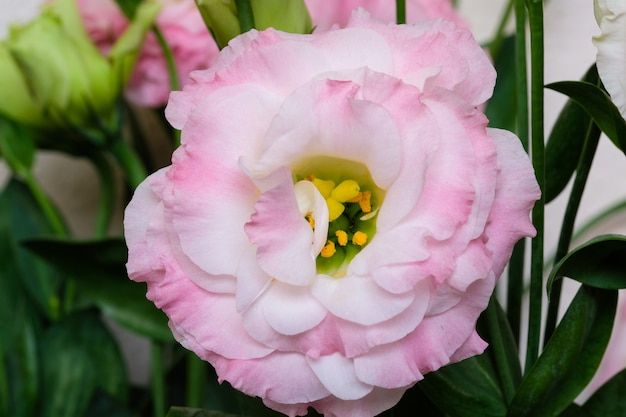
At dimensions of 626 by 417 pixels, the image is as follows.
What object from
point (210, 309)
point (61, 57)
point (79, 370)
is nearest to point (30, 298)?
point (79, 370)

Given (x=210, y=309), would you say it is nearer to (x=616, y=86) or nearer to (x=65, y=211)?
(x=616, y=86)

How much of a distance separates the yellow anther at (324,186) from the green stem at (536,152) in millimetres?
77

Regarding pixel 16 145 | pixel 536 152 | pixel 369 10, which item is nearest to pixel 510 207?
pixel 536 152

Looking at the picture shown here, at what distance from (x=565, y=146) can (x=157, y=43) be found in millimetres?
298

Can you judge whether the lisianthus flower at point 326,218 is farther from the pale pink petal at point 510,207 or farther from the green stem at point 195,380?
the green stem at point 195,380

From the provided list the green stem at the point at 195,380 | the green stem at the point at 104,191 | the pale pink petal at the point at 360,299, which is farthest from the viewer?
the green stem at the point at 104,191

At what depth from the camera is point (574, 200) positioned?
0.32 meters

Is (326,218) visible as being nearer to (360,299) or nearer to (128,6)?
(360,299)

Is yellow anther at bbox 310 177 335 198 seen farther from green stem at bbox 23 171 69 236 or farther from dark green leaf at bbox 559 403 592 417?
green stem at bbox 23 171 69 236

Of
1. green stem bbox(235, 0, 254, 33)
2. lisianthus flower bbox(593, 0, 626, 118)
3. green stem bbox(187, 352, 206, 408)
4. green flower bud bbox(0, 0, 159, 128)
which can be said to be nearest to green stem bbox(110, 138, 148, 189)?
green flower bud bbox(0, 0, 159, 128)

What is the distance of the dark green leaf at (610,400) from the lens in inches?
13.4

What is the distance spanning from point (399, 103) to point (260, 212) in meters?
0.06

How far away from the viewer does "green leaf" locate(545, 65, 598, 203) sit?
0.35 m

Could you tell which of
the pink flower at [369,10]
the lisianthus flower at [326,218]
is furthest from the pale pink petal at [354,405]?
the pink flower at [369,10]
